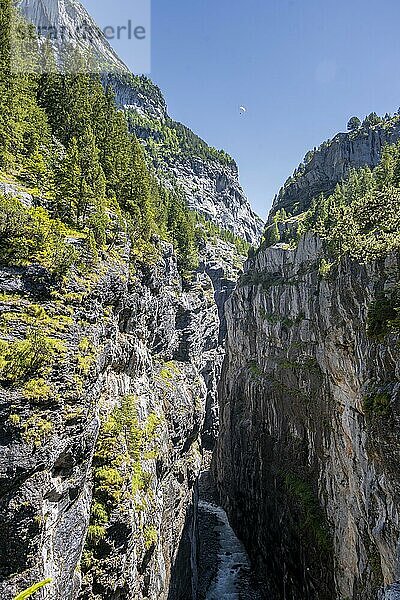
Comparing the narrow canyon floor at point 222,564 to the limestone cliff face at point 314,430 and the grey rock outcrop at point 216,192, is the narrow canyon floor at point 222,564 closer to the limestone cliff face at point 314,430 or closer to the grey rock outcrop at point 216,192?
the limestone cliff face at point 314,430

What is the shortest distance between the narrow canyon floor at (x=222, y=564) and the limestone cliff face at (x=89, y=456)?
1695 cm

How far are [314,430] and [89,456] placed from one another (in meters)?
25.0

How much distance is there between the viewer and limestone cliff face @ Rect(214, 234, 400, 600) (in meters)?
21.9

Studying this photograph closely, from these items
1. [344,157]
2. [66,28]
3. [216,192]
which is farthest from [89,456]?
[216,192]

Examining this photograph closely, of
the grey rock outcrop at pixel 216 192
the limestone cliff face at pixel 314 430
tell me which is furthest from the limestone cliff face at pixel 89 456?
the grey rock outcrop at pixel 216 192

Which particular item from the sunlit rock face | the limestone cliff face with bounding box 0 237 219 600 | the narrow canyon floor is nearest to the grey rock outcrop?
the sunlit rock face

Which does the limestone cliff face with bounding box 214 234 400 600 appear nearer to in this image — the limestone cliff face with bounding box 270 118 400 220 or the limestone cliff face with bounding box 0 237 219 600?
the limestone cliff face with bounding box 0 237 219 600

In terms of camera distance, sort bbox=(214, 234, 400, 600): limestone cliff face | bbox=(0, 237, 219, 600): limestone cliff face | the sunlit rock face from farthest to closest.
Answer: the sunlit rock face, bbox=(214, 234, 400, 600): limestone cliff face, bbox=(0, 237, 219, 600): limestone cliff face

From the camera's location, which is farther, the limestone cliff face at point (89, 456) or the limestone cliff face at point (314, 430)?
the limestone cliff face at point (314, 430)

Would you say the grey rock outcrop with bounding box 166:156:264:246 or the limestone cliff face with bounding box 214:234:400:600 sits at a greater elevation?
the grey rock outcrop with bounding box 166:156:264:246

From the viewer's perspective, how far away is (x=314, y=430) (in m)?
37.7

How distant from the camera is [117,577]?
19.7 metres

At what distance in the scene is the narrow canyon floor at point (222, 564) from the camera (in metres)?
47.0

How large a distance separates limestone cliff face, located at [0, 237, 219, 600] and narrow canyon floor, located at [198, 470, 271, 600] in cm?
1695
